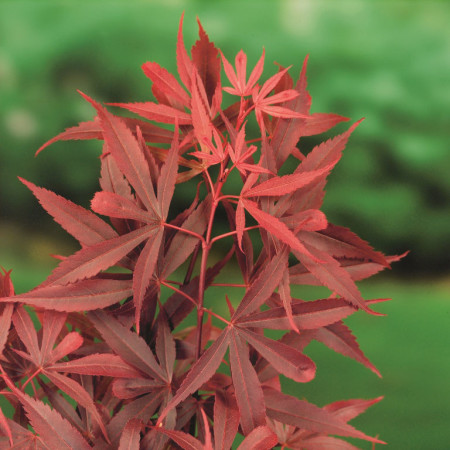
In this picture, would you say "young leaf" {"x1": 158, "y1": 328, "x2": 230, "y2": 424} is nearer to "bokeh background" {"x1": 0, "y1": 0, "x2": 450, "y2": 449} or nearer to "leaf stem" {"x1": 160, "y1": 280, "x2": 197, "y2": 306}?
"leaf stem" {"x1": 160, "y1": 280, "x2": 197, "y2": 306}

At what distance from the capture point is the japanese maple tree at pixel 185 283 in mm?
498

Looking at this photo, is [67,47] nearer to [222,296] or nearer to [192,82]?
[222,296]

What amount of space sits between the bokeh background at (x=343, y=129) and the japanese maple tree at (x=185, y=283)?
537 millimetres

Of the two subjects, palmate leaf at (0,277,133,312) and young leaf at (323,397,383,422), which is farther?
young leaf at (323,397,383,422)

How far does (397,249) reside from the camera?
3.83 feet

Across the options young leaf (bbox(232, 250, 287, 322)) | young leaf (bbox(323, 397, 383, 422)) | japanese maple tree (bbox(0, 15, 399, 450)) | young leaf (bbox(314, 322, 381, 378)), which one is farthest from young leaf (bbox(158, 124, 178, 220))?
young leaf (bbox(323, 397, 383, 422))

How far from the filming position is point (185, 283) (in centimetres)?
61

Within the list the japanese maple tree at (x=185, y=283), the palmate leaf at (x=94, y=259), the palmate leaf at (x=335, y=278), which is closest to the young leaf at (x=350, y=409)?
the japanese maple tree at (x=185, y=283)

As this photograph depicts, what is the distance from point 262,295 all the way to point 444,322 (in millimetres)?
725

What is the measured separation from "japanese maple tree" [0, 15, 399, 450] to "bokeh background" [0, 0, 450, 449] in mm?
537

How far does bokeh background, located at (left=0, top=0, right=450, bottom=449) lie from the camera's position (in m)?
1.10

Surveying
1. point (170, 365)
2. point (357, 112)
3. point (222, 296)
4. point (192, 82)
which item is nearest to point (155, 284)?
point (170, 365)

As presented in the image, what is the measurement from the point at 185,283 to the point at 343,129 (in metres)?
0.61

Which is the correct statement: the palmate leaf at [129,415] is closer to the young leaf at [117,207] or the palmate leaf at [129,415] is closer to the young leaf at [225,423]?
the young leaf at [225,423]
